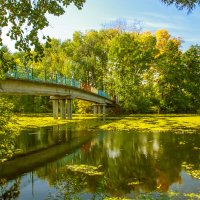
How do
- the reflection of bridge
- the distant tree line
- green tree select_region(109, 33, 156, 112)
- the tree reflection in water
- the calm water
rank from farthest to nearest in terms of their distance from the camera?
the distant tree line
green tree select_region(109, 33, 156, 112)
the reflection of bridge
the tree reflection in water
the calm water

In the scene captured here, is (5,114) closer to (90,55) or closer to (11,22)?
(11,22)

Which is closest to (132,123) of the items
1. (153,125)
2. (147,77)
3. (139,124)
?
(139,124)

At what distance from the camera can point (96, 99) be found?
207ft

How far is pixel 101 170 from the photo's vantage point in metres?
14.1

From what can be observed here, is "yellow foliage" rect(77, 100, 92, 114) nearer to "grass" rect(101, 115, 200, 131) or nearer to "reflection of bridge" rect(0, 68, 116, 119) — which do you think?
"reflection of bridge" rect(0, 68, 116, 119)

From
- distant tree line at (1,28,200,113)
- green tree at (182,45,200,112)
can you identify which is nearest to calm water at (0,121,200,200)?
distant tree line at (1,28,200,113)

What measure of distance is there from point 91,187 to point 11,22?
6.52 metres

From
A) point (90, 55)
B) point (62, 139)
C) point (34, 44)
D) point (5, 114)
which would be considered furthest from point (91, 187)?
point (90, 55)

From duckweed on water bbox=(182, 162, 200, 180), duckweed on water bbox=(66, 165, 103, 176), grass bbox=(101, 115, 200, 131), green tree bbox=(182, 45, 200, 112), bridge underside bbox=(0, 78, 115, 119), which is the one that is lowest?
duckweed on water bbox=(182, 162, 200, 180)

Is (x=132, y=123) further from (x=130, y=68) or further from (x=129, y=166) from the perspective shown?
(x=130, y=68)

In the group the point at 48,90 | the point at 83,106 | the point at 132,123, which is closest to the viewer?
the point at 132,123

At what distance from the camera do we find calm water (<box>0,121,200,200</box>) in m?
11.1

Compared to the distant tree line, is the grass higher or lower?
lower

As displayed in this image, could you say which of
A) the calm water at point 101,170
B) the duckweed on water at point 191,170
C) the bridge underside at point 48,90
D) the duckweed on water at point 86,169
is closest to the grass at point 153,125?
the bridge underside at point 48,90
